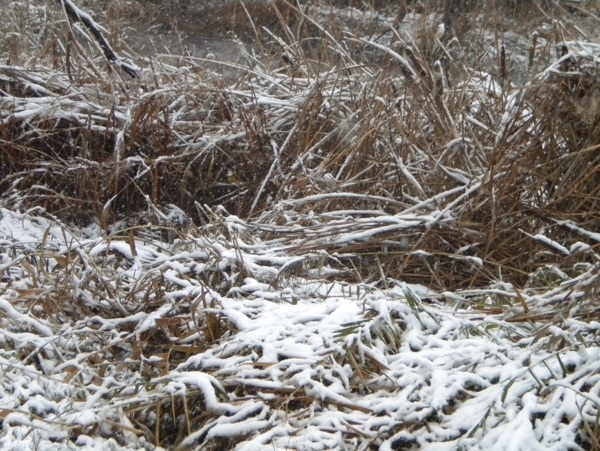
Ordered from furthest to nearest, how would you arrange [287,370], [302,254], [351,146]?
[351,146], [302,254], [287,370]

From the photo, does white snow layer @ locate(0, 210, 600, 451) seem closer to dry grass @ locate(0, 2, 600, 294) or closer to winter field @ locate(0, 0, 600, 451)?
winter field @ locate(0, 0, 600, 451)

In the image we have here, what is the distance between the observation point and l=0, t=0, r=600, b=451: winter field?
5.28 feet

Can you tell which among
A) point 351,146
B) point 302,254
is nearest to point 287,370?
point 302,254

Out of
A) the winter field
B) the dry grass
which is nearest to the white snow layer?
the winter field

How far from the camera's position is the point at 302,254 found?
250cm

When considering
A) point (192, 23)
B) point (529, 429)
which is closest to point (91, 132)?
point (529, 429)

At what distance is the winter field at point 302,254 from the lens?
1.61m

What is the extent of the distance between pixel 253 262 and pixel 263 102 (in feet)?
5.01

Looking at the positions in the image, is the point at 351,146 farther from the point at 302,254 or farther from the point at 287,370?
the point at 287,370

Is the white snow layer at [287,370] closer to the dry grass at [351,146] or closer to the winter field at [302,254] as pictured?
the winter field at [302,254]

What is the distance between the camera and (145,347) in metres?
1.99

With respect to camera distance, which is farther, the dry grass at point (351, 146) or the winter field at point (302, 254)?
the dry grass at point (351, 146)

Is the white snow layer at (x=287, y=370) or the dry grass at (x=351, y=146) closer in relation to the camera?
the white snow layer at (x=287, y=370)

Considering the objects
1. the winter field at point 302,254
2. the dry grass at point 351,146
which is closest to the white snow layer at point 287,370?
the winter field at point 302,254
